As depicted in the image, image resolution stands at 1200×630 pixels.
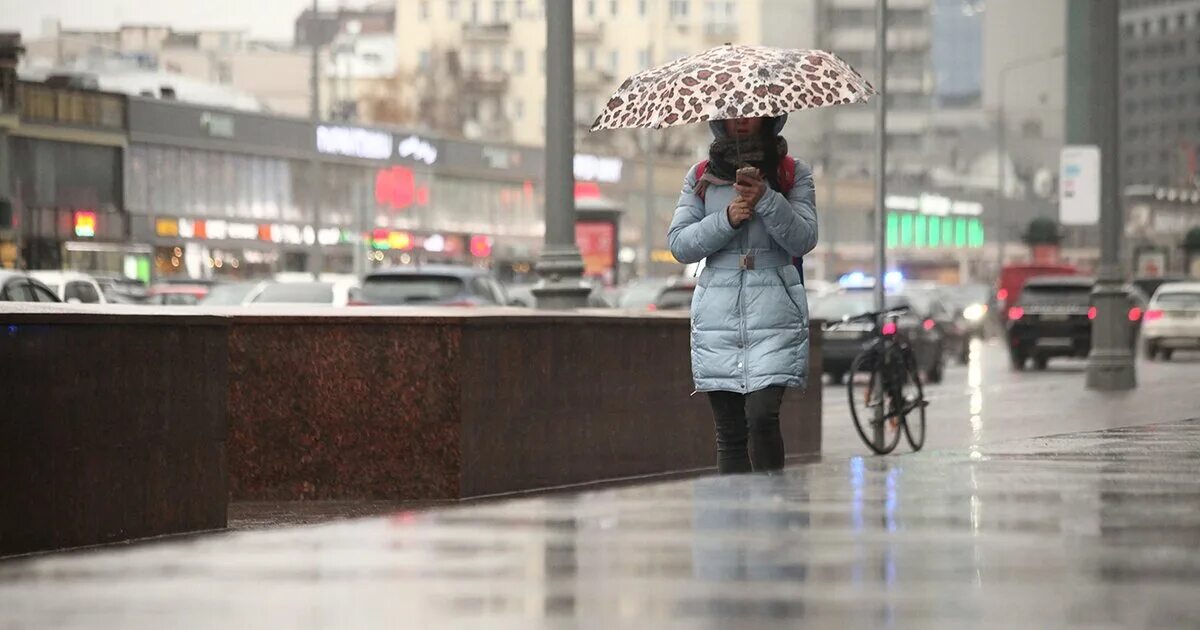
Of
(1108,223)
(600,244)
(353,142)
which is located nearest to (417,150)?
(353,142)

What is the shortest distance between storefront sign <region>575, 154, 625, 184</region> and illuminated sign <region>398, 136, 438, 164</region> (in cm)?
1129

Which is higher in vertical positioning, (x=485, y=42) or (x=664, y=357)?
(x=485, y=42)

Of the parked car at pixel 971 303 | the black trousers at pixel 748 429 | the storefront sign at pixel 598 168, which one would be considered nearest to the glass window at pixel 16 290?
the black trousers at pixel 748 429

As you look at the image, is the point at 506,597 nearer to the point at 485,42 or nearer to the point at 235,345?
the point at 235,345

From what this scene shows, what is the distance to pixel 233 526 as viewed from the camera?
34.8 ft

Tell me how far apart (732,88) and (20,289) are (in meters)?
13.4

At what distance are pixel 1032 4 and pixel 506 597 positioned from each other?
196 metres

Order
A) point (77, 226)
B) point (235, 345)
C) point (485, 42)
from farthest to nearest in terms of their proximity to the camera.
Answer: point (485, 42), point (77, 226), point (235, 345)

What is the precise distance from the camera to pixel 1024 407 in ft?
80.6

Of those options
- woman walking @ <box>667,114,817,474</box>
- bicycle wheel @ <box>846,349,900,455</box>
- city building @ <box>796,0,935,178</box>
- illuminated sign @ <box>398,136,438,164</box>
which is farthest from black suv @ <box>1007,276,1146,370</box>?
Answer: city building @ <box>796,0,935,178</box>

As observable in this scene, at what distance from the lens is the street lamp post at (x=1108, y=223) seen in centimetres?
2762

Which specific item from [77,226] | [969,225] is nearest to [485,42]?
[969,225]

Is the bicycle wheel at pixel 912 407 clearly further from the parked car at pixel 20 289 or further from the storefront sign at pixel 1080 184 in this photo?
the storefront sign at pixel 1080 184

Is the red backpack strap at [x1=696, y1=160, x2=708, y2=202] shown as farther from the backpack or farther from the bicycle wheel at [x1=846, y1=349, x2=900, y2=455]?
the bicycle wheel at [x1=846, y1=349, x2=900, y2=455]
